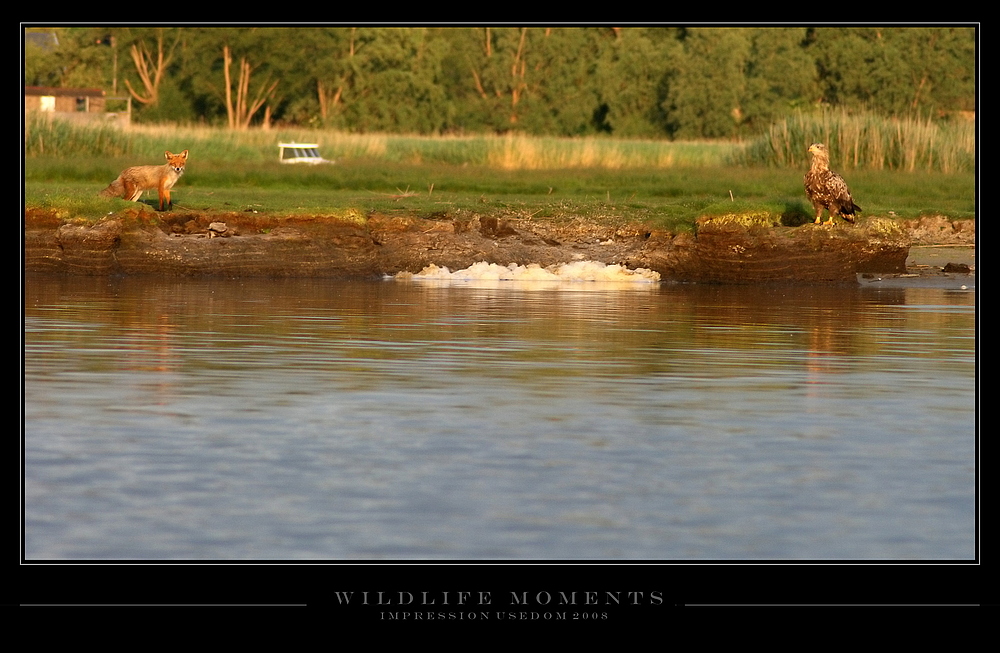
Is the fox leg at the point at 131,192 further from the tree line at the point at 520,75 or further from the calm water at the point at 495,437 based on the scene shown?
the tree line at the point at 520,75

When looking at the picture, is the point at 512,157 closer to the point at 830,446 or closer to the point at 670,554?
the point at 830,446

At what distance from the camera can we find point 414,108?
283 ft

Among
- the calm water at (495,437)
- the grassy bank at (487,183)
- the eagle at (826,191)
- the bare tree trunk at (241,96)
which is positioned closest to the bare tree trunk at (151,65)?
the bare tree trunk at (241,96)

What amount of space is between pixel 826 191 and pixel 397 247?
6.57m

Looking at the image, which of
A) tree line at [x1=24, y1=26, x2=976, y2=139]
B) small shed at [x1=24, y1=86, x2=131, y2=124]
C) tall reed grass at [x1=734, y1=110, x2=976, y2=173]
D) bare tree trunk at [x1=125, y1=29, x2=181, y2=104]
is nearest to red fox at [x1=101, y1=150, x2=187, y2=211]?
tall reed grass at [x1=734, y1=110, x2=976, y2=173]

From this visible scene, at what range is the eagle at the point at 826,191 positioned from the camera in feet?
84.3

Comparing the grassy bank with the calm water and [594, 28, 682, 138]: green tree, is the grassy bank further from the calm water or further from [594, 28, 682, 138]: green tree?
[594, 28, 682, 138]: green tree

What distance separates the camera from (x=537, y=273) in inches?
1030

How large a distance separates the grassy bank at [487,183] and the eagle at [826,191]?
0.70 meters

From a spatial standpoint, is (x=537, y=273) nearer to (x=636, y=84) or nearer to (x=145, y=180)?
(x=145, y=180)

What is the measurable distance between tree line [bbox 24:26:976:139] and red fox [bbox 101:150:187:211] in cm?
5145

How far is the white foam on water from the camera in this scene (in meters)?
25.8

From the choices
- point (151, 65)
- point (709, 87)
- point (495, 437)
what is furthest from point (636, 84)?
point (495, 437)
